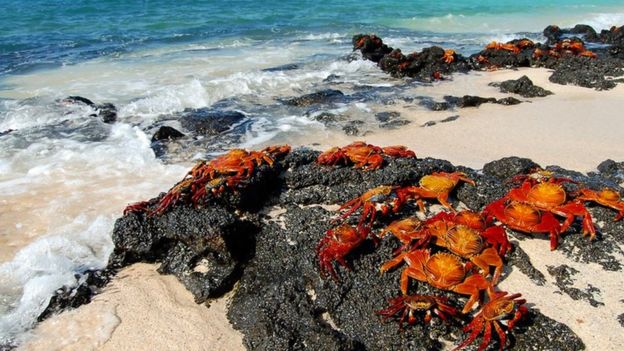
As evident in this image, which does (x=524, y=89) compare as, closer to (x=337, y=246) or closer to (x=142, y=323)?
(x=337, y=246)

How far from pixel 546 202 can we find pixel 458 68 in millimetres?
10141

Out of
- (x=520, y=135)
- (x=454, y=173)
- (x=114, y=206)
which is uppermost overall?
(x=454, y=173)

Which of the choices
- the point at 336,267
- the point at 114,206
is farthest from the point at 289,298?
the point at 114,206

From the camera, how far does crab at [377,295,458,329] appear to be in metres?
3.57

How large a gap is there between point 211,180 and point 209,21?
22487 mm

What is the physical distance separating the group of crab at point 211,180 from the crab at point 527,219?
2.55m

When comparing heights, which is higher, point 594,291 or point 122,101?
point 594,291

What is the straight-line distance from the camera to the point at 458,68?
557 inches

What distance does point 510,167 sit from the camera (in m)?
6.14

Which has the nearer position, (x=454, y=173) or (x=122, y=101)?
(x=454, y=173)

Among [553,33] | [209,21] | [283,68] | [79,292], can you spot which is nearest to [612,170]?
[79,292]

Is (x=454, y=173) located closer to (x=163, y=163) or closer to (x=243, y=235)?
(x=243, y=235)

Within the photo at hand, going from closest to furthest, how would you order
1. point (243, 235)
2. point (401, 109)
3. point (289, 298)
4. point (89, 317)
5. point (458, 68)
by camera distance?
point (289, 298) → point (89, 317) → point (243, 235) → point (401, 109) → point (458, 68)

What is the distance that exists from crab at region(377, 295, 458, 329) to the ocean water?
3.12 m
